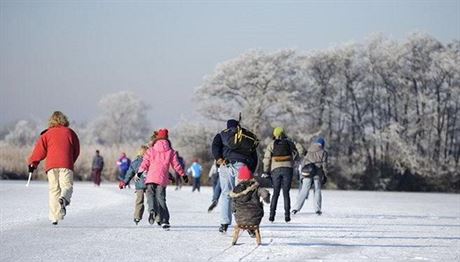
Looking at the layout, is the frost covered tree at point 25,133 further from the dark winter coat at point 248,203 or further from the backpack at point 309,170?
the dark winter coat at point 248,203

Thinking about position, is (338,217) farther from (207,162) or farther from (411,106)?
(411,106)

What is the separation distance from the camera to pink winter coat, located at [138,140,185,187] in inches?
593

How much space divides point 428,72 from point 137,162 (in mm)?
51893

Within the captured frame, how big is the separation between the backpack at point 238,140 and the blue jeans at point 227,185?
26 cm

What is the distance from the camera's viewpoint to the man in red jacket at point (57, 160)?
48.6 feet

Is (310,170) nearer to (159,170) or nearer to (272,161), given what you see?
(272,161)

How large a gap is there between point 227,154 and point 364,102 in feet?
182

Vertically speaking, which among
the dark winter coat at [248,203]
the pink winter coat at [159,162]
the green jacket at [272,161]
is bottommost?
the dark winter coat at [248,203]

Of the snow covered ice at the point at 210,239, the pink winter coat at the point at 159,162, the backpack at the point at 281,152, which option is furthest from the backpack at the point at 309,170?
the pink winter coat at the point at 159,162

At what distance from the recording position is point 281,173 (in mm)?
17781

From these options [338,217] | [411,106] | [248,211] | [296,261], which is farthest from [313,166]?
[411,106]

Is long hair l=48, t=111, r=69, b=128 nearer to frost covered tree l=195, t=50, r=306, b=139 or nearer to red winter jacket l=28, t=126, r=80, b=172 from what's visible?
red winter jacket l=28, t=126, r=80, b=172

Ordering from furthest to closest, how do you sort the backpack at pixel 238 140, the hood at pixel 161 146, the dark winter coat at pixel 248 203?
the hood at pixel 161 146, the backpack at pixel 238 140, the dark winter coat at pixel 248 203

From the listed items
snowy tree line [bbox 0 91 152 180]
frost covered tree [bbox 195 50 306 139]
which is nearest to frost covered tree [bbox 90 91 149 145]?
snowy tree line [bbox 0 91 152 180]
